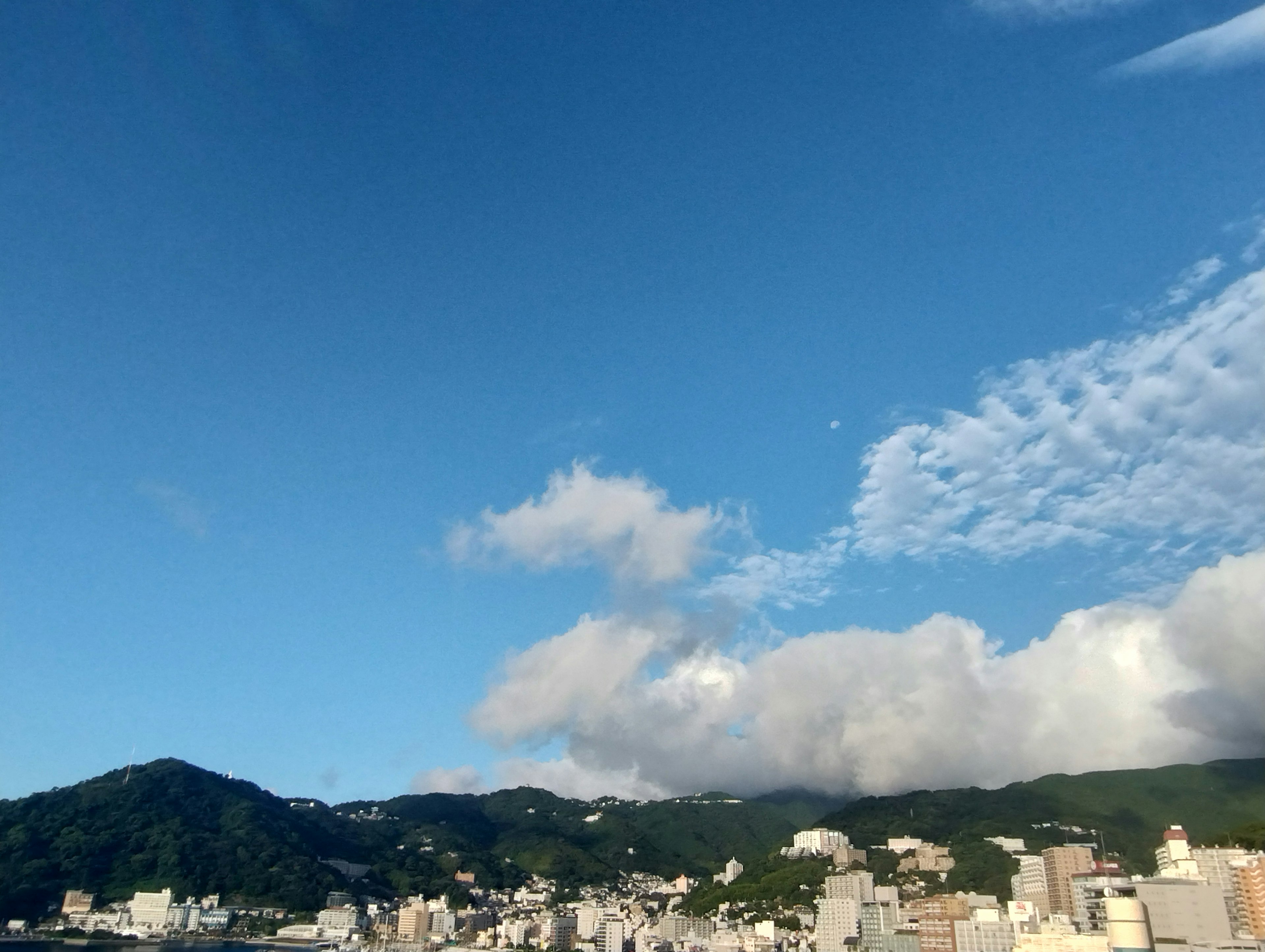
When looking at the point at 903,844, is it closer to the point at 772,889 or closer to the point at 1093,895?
the point at 772,889

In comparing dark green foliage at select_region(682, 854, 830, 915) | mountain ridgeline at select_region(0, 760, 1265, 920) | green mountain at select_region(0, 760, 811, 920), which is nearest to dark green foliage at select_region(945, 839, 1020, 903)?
mountain ridgeline at select_region(0, 760, 1265, 920)

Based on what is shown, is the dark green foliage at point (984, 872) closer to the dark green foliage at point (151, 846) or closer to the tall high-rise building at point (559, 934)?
the tall high-rise building at point (559, 934)

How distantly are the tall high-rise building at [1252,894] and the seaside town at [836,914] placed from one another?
10 centimetres

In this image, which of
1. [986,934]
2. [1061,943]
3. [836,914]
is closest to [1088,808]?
[836,914]

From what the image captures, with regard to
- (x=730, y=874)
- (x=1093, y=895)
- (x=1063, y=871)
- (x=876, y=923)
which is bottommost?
(x=876, y=923)

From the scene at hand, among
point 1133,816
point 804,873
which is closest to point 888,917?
point 804,873

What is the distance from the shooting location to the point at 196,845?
119500 mm

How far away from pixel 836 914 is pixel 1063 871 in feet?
62.4

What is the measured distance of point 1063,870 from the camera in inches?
2837

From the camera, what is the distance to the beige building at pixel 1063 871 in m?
69.4

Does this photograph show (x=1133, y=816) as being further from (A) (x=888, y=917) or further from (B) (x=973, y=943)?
(B) (x=973, y=943)

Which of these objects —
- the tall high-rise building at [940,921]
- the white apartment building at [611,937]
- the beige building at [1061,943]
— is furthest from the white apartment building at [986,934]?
the white apartment building at [611,937]

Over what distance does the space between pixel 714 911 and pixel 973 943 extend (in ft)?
148

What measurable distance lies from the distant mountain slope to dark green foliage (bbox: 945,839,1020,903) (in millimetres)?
11169
